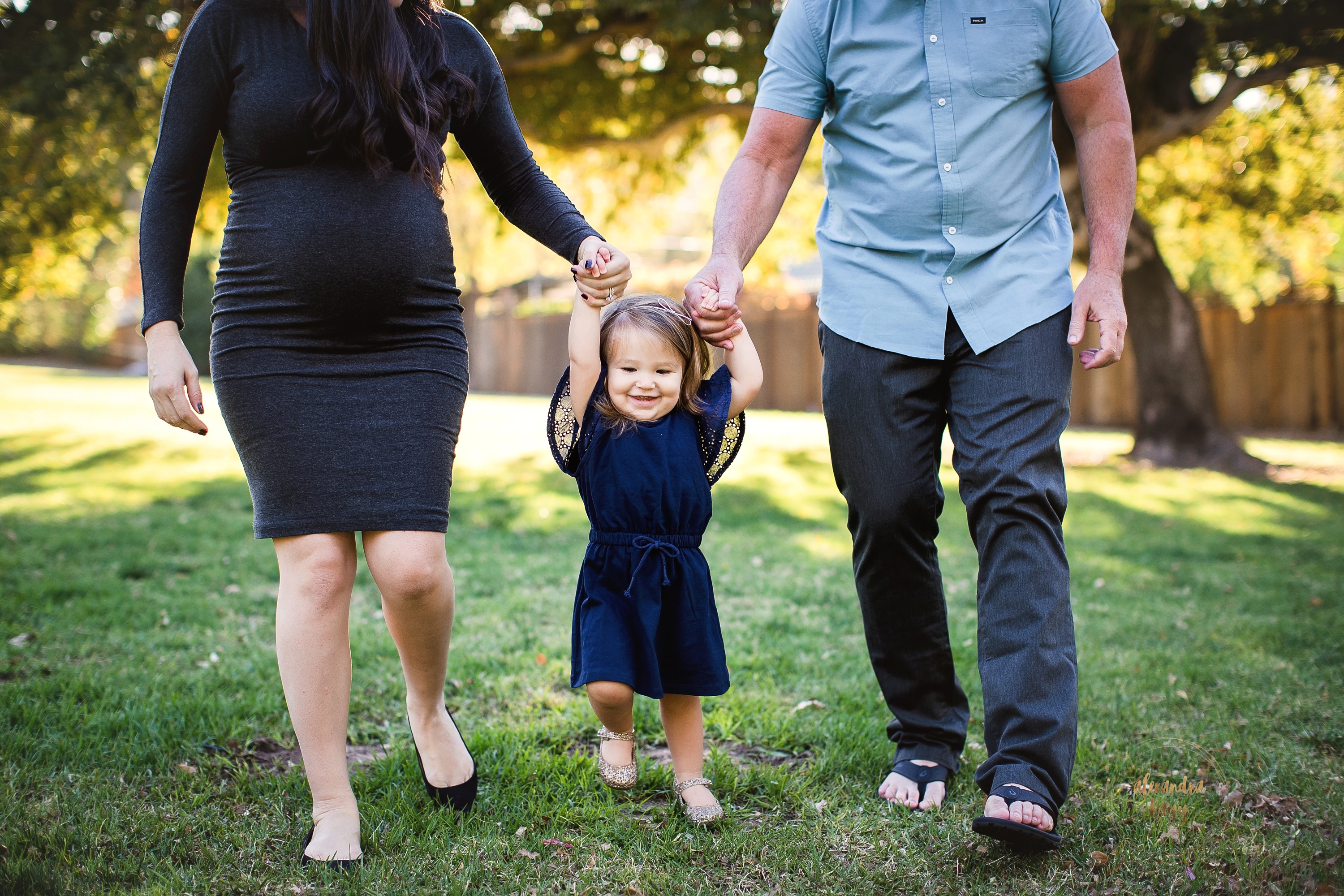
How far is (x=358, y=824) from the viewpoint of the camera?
228 cm

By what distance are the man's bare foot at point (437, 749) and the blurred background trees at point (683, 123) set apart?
23.0ft

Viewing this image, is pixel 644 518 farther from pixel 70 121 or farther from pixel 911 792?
pixel 70 121

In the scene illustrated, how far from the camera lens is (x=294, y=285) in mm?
2172

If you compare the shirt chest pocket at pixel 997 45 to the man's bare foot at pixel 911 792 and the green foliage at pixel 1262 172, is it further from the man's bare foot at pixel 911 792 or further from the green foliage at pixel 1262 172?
the green foliage at pixel 1262 172

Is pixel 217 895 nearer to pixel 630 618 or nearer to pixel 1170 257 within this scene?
pixel 630 618

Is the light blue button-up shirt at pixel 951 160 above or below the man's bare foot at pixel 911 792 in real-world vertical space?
above

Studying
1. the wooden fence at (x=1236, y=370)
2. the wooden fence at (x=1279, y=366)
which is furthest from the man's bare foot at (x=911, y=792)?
the wooden fence at (x=1279, y=366)

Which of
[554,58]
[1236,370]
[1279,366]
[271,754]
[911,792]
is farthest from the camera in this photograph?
[1236,370]

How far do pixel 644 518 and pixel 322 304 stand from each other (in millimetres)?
894

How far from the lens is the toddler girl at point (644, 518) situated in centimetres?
244

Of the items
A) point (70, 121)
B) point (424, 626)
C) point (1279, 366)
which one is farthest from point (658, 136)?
point (424, 626)

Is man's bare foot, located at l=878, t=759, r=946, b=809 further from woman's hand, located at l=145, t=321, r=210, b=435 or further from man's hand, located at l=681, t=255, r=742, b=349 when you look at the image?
woman's hand, located at l=145, t=321, r=210, b=435

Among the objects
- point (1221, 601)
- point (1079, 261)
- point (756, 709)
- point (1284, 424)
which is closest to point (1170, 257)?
point (1284, 424)

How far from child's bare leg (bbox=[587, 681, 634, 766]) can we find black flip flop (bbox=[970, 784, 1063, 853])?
2.77ft
